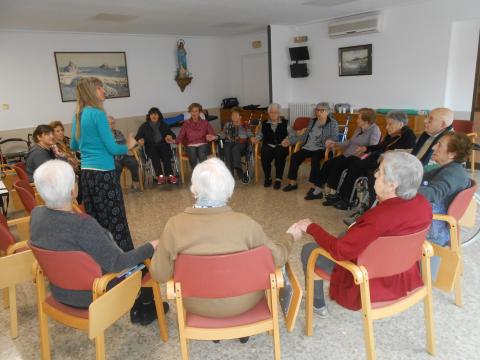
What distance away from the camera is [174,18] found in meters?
5.86

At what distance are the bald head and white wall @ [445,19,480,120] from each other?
9.40 ft

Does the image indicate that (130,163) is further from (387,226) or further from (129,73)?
(387,226)

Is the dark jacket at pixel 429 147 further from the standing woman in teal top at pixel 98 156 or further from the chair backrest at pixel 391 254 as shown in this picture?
the standing woman in teal top at pixel 98 156

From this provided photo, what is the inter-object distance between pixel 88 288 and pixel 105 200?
0.97m

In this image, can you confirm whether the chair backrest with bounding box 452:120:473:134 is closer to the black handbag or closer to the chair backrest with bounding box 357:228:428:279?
the chair backrest with bounding box 357:228:428:279

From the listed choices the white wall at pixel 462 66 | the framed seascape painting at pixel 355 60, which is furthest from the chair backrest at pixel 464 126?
the framed seascape painting at pixel 355 60

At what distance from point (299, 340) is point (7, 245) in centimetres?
169

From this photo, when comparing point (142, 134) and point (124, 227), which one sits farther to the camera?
point (142, 134)

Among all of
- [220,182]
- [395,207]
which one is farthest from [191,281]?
[395,207]

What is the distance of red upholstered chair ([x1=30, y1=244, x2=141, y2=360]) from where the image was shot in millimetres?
1479

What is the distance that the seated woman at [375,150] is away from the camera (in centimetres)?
373

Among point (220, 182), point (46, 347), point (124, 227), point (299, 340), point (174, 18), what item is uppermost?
point (174, 18)

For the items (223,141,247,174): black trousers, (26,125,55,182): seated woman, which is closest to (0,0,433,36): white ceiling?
(26,125,55,182): seated woman

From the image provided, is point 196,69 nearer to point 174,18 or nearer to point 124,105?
point 124,105
